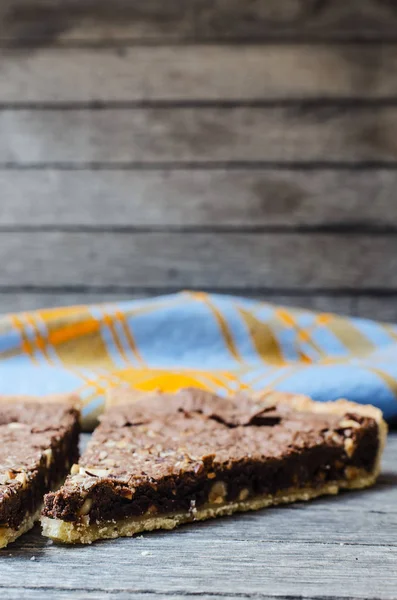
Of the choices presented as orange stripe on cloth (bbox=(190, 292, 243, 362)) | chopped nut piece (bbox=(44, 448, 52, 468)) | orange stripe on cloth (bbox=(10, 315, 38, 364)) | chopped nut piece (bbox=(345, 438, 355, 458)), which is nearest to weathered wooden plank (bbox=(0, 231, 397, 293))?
orange stripe on cloth (bbox=(190, 292, 243, 362))

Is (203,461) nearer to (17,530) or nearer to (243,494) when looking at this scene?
(243,494)

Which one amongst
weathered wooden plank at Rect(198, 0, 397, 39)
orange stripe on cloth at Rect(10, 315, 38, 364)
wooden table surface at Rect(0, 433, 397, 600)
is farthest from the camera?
weathered wooden plank at Rect(198, 0, 397, 39)

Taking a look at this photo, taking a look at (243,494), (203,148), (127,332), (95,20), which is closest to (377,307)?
(203,148)

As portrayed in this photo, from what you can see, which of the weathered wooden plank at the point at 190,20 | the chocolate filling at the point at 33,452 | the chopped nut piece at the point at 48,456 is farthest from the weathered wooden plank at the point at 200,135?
the chopped nut piece at the point at 48,456

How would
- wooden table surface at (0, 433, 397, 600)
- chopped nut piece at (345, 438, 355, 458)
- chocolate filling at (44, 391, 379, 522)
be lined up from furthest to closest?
chopped nut piece at (345, 438, 355, 458)
chocolate filling at (44, 391, 379, 522)
wooden table surface at (0, 433, 397, 600)

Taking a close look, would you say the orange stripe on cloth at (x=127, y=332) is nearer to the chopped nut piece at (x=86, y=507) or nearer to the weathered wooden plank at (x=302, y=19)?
the chopped nut piece at (x=86, y=507)

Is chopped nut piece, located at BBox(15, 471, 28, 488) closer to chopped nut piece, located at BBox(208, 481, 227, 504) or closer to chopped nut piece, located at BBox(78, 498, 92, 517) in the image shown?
chopped nut piece, located at BBox(78, 498, 92, 517)
